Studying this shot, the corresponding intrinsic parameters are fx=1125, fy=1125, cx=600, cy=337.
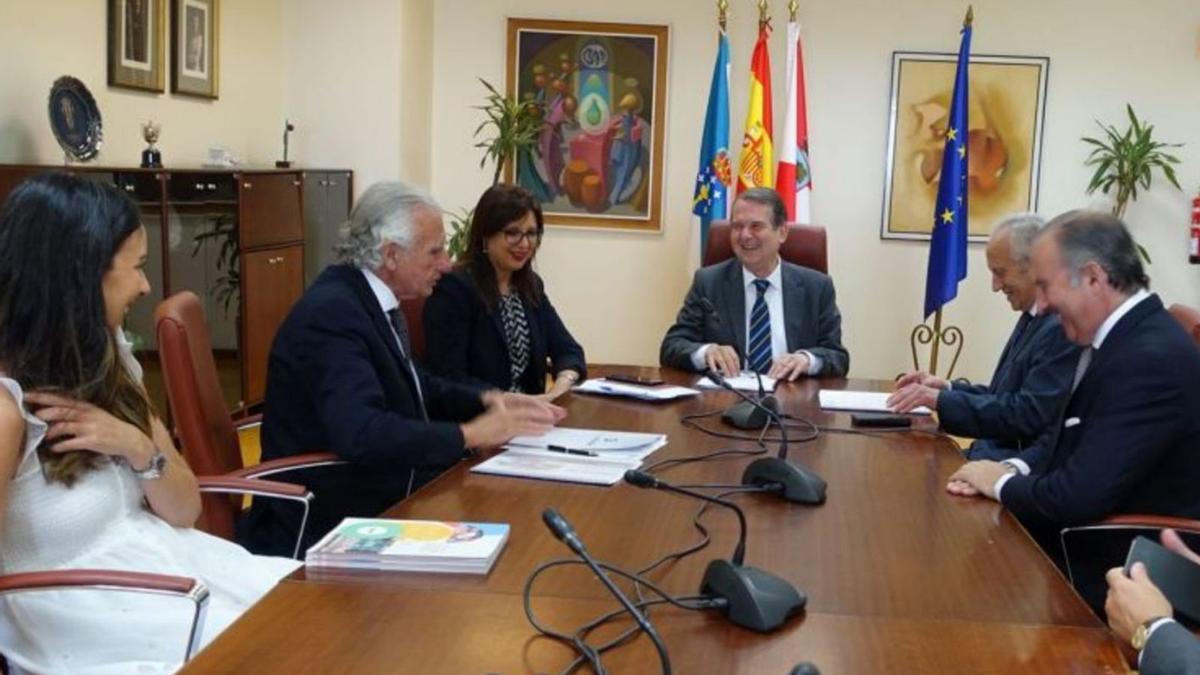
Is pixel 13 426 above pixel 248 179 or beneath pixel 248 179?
beneath

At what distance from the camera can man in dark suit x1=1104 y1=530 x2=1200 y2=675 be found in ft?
4.48

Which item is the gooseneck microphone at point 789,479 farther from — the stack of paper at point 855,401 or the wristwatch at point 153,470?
the wristwatch at point 153,470

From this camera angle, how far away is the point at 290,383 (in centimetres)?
244

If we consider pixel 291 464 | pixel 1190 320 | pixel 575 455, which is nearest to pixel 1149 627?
pixel 575 455

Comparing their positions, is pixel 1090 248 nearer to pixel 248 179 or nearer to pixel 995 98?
pixel 248 179

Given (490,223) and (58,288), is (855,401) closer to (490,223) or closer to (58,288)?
(490,223)

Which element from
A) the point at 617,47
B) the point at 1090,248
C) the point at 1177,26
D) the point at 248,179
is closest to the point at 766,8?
the point at 617,47

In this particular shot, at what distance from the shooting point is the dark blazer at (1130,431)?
2096 mm

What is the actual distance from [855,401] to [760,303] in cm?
80

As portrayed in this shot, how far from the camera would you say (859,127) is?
606cm

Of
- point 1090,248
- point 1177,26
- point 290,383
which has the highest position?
point 1177,26

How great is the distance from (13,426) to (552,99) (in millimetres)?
4864

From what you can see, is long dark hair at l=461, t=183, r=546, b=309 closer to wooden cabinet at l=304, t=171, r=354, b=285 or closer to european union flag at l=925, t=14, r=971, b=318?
wooden cabinet at l=304, t=171, r=354, b=285

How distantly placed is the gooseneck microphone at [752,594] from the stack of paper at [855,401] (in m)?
1.51
